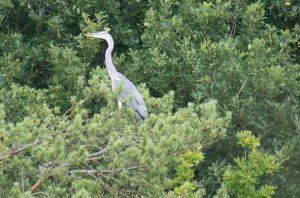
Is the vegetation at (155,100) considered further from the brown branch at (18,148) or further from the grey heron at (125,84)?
the grey heron at (125,84)

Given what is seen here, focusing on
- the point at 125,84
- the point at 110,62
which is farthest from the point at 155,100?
the point at 110,62

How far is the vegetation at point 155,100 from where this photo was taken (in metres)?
7.16

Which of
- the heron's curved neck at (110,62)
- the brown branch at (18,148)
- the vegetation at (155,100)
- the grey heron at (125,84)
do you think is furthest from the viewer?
the heron's curved neck at (110,62)

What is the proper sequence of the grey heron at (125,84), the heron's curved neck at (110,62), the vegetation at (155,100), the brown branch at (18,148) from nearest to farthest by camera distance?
the brown branch at (18,148) → the vegetation at (155,100) → the grey heron at (125,84) → the heron's curved neck at (110,62)

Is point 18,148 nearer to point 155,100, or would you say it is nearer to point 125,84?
point 155,100

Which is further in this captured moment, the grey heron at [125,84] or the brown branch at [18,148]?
the grey heron at [125,84]

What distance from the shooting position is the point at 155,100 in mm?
8250

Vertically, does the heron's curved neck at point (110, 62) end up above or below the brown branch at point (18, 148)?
below

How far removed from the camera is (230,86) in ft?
33.2

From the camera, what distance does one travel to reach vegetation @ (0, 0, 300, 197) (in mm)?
7156

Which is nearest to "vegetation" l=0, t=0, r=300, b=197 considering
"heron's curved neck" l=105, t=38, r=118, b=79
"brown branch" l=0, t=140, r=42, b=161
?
"brown branch" l=0, t=140, r=42, b=161

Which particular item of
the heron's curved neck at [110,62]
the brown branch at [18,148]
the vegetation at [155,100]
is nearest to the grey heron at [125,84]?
the heron's curved neck at [110,62]

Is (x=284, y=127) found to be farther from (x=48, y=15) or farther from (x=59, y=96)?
(x=48, y=15)

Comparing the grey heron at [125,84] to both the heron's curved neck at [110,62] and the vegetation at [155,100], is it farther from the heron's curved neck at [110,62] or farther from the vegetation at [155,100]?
the vegetation at [155,100]
